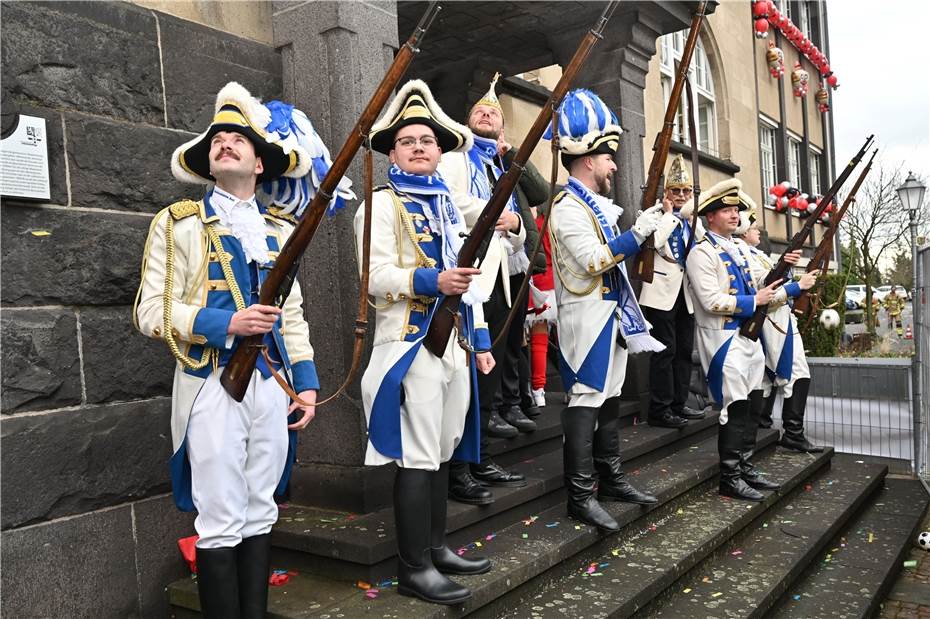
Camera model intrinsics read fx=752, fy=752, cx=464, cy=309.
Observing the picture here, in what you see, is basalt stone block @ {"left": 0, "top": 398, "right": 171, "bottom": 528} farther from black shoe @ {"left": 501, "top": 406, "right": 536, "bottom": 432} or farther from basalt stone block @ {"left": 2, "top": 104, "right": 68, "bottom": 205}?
black shoe @ {"left": 501, "top": 406, "right": 536, "bottom": 432}

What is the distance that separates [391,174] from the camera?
325cm

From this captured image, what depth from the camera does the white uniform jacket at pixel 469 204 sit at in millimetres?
3820

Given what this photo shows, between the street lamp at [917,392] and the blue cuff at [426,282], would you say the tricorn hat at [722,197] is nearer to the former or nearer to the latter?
the street lamp at [917,392]

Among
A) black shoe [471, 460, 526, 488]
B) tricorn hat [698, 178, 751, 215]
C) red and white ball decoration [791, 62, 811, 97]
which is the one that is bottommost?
black shoe [471, 460, 526, 488]

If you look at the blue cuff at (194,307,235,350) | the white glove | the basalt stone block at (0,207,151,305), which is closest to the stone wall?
the basalt stone block at (0,207,151,305)

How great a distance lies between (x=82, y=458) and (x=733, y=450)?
396cm

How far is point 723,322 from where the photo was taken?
5074 mm

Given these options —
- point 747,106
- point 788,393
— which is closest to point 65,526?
point 788,393

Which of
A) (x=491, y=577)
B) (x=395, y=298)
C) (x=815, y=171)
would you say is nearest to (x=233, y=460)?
(x=395, y=298)

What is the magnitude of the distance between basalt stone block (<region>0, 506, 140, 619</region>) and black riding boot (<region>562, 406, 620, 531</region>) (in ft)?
7.16

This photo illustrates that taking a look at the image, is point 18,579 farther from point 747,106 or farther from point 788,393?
point 747,106

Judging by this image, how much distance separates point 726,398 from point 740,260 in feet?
3.28

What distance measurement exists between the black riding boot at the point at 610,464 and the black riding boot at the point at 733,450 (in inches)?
36.1

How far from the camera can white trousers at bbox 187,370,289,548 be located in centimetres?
258
